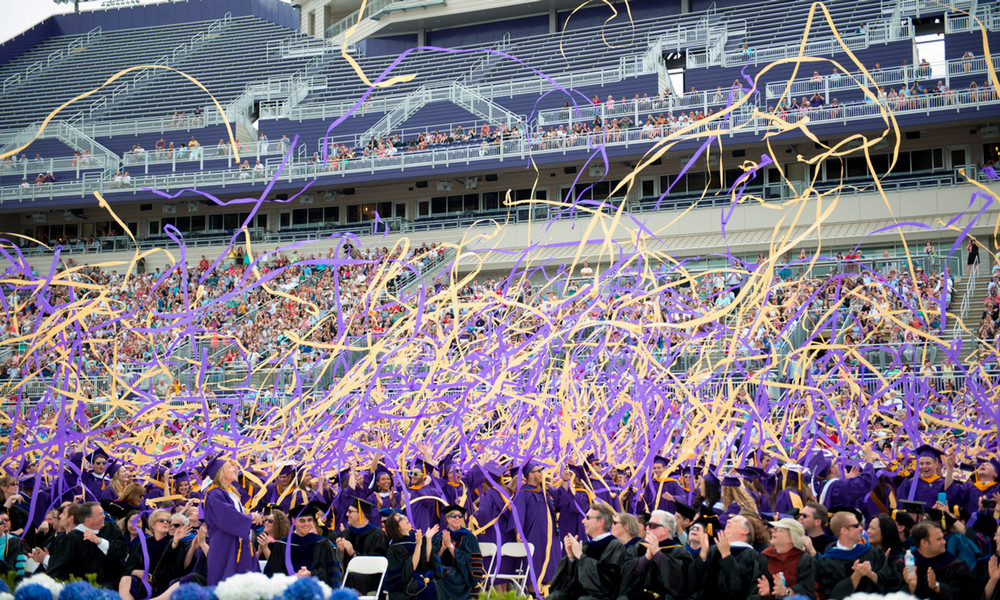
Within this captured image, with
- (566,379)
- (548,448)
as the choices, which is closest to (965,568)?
(566,379)

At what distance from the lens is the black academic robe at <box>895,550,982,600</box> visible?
6.02 meters

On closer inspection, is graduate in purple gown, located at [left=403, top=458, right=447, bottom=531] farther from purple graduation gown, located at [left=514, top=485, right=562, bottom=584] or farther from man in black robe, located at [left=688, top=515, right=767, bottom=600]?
man in black robe, located at [left=688, top=515, right=767, bottom=600]

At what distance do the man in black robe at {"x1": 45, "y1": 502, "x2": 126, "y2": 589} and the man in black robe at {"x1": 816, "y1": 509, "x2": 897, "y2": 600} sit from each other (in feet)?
17.0

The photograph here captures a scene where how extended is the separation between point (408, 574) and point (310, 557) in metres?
0.82

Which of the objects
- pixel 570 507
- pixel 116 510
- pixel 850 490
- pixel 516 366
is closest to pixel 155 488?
pixel 116 510

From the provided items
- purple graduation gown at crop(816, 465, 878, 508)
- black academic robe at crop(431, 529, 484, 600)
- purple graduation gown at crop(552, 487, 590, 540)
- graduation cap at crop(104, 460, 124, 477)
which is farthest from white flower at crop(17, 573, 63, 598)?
purple graduation gown at crop(816, 465, 878, 508)

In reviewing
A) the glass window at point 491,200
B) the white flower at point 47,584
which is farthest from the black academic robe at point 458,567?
the glass window at point 491,200

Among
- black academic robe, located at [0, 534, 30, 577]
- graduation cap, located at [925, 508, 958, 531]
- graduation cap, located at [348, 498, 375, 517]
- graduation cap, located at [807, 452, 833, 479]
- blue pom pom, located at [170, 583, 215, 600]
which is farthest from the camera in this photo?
graduation cap, located at [807, 452, 833, 479]

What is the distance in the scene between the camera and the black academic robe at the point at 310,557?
750cm

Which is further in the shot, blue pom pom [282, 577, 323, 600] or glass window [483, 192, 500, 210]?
glass window [483, 192, 500, 210]

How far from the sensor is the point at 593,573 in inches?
273

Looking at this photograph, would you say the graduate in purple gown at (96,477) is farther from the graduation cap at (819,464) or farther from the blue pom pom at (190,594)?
the graduation cap at (819,464)

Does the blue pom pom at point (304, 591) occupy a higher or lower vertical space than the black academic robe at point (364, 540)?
higher

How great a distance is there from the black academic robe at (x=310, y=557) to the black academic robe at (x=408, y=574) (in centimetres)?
47
